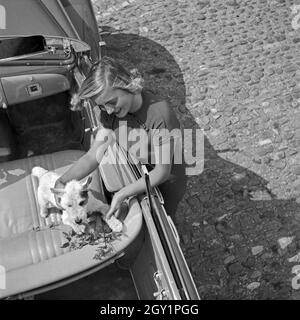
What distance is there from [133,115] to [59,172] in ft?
3.98

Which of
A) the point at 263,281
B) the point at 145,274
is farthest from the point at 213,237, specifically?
the point at 145,274

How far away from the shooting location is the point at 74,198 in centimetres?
322

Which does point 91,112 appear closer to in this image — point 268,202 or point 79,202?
point 79,202

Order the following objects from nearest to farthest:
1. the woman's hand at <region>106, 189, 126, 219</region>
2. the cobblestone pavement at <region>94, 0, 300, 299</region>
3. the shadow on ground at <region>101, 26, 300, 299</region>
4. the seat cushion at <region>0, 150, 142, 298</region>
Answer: the seat cushion at <region>0, 150, 142, 298</region> → the woman's hand at <region>106, 189, 126, 219</region> → the shadow on ground at <region>101, 26, 300, 299</region> → the cobblestone pavement at <region>94, 0, 300, 299</region>

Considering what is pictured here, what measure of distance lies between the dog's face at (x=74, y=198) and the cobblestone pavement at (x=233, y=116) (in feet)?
4.53

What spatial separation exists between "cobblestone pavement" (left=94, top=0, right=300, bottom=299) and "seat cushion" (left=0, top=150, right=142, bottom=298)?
1.15 metres

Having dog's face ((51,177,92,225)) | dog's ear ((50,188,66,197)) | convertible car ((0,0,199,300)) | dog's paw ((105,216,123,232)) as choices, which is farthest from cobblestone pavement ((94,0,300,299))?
dog's ear ((50,188,66,197))

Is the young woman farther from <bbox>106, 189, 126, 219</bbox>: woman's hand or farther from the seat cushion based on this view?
the seat cushion

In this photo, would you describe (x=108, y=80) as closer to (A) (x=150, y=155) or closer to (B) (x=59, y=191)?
(A) (x=150, y=155)

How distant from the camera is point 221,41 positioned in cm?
662

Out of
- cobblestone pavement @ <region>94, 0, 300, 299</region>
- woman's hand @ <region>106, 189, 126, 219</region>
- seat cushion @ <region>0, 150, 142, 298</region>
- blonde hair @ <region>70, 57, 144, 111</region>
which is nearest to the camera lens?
blonde hair @ <region>70, 57, 144, 111</region>

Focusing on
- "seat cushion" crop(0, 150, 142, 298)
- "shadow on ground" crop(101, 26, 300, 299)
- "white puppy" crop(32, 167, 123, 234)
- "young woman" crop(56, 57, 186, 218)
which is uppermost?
"young woman" crop(56, 57, 186, 218)

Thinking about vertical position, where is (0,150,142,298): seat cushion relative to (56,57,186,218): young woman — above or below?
below

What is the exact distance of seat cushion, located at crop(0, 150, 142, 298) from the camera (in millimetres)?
3137
